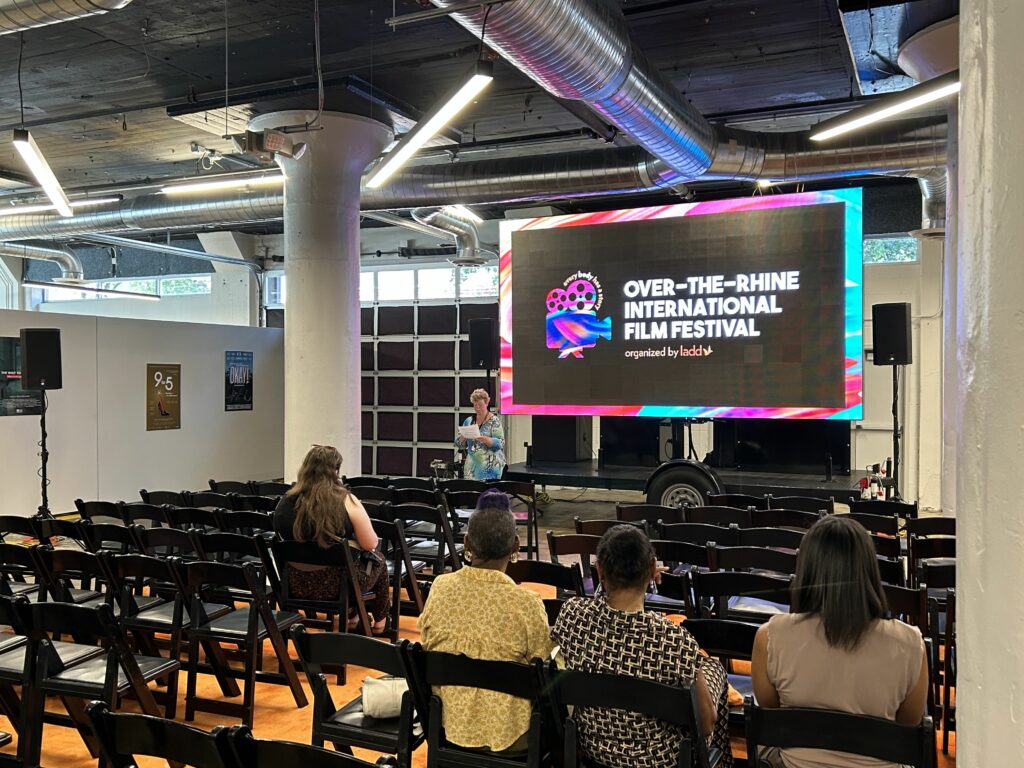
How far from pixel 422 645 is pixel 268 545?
197cm

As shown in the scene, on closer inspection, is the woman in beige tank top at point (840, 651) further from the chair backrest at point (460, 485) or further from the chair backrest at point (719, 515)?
the chair backrest at point (460, 485)

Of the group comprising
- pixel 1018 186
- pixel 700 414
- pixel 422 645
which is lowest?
pixel 422 645

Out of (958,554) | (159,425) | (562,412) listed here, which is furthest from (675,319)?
(958,554)

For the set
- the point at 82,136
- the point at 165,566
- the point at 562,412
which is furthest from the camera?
the point at 82,136

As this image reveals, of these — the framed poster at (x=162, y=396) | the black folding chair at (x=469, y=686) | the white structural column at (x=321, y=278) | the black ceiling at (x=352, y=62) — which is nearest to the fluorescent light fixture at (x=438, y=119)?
the black ceiling at (x=352, y=62)

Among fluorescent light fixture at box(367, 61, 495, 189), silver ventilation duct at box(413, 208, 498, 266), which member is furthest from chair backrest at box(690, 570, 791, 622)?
silver ventilation duct at box(413, 208, 498, 266)

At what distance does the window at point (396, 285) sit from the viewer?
14711 millimetres

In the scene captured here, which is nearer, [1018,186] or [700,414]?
[1018,186]

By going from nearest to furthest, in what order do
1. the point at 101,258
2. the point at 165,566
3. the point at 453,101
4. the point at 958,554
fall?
1. the point at 958,554
2. the point at 165,566
3. the point at 453,101
4. the point at 101,258

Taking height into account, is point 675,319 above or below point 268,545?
above

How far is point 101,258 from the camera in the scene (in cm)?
1780

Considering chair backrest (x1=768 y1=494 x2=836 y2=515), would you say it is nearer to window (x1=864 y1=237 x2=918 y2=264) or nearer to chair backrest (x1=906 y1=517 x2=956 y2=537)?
chair backrest (x1=906 y1=517 x2=956 y2=537)

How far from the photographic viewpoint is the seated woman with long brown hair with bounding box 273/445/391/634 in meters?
4.66

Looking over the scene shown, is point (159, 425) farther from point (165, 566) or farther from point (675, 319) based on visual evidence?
point (165, 566)
